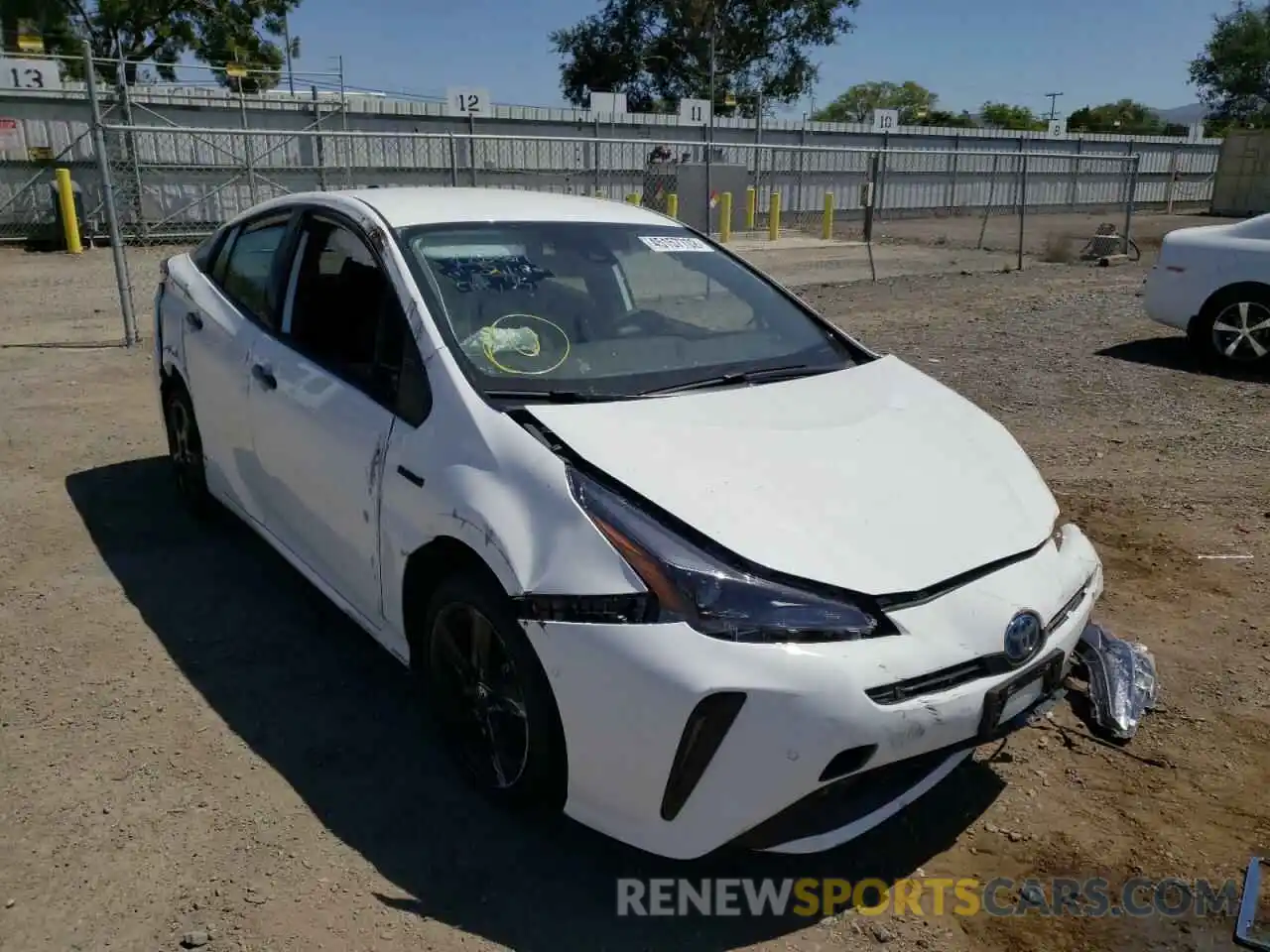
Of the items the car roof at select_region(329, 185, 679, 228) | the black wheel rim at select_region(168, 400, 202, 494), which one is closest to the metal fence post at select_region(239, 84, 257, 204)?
the black wheel rim at select_region(168, 400, 202, 494)

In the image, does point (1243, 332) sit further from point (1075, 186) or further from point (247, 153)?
point (1075, 186)

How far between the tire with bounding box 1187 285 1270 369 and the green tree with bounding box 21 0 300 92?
101 feet

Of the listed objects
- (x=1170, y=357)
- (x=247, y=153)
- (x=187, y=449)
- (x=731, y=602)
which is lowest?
(x=1170, y=357)

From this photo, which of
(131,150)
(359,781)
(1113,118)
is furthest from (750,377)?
(1113,118)

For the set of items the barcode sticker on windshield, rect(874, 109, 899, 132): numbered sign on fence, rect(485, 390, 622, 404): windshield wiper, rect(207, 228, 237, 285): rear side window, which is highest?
rect(874, 109, 899, 132): numbered sign on fence

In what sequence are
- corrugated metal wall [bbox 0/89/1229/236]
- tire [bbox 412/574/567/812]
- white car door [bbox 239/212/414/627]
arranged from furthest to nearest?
corrugated metal wall [bbox 0/89/1229/236] < white car door [bbox 239/212/414/627] < tire [bbox 412/574/567/812]

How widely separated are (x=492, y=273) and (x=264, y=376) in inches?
40.6

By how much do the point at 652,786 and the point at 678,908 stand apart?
0.48m

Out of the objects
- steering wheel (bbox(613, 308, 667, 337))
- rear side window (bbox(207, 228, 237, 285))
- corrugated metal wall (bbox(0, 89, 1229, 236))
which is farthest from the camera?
corrugated metal wall (bbox(0, 89, 1229, 236))

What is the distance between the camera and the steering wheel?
347 cm

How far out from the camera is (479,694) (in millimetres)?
2822

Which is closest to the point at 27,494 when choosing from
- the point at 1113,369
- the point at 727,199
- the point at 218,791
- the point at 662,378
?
the point at 218,791

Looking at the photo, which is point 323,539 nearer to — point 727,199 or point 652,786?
point 652,786

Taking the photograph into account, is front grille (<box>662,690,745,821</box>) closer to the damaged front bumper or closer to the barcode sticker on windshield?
the damaged front bumper
